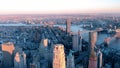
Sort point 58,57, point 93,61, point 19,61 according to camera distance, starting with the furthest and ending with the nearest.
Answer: point 19,61 < point 93,61 < point 58,57

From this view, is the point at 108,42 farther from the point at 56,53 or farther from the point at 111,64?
the point at 56,53

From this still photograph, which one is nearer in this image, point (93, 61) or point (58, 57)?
point (58, 57)

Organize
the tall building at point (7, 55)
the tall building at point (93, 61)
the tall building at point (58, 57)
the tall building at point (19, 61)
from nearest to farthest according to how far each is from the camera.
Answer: the tall building at point (58, 57) → the tall building at point (93, 61) → the tall building at point (19, 61) → the tall building at point (7, 55)

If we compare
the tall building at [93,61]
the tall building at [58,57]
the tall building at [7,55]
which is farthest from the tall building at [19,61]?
the tall building at [58,57]

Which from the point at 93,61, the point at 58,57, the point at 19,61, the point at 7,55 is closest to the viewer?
the point at 58,57

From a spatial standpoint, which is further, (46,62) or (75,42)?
(75,42)

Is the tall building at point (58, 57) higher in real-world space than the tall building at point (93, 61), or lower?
higher

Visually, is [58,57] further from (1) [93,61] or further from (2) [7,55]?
(2) [7,55]

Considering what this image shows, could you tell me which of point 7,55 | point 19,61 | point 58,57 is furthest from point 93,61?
point 7,55

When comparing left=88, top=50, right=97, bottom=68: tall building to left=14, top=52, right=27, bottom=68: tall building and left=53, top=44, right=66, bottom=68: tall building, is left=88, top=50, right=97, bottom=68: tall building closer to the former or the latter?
left=14, top=52, right=27, bottom=68: tall building

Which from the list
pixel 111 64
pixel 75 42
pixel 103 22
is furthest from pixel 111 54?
pixel 103 22

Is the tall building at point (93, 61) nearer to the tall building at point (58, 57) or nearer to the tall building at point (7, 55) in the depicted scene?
the tall building at point (58, 57)
